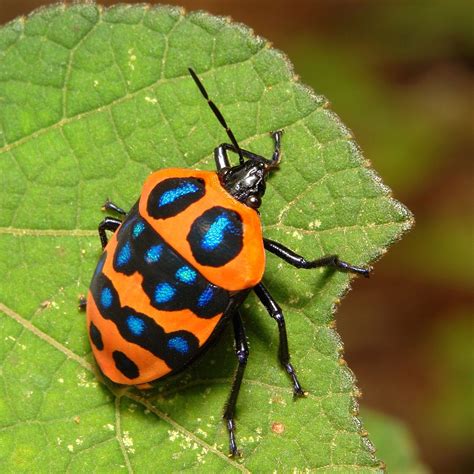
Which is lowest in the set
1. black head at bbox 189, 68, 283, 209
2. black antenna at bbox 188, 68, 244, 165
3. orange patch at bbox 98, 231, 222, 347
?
orange patch at bbox 98, 231, 222, 347

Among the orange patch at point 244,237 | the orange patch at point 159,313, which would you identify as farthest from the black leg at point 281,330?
the orange patch at point 159,313

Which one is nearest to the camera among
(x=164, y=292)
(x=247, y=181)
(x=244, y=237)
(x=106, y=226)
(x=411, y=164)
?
(x=164, y=292)

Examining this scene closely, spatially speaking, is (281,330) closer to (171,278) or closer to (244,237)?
(244,237)

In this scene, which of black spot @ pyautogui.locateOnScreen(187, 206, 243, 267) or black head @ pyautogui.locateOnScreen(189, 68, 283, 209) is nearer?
black spot @ pyautogui.locateOnScreen(187, 206, 243, 267)

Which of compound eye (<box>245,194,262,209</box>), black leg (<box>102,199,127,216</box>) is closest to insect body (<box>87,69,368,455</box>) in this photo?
compound eye (<box>245,194,262,209</box>)

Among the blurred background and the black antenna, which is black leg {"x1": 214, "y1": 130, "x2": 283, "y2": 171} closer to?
the black antenna

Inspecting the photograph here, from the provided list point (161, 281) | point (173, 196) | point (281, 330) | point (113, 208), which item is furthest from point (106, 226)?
point (281, 330)

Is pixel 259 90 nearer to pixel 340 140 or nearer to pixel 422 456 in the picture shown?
pixel 340 140
